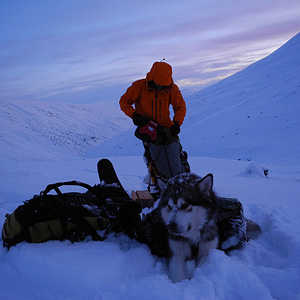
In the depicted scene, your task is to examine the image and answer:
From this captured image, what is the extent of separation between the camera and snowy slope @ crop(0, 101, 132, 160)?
2398 centimetres

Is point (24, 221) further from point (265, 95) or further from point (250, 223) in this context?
point (265, 95)

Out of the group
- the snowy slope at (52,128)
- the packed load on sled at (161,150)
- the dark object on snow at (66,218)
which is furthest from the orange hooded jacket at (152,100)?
the snowy slope at (52,128)

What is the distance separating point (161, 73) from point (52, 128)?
35026 millimetres

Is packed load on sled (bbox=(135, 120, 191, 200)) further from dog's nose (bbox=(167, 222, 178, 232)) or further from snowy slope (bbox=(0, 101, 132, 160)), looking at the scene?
snowy slope (bbox=(0, 101, 132, 160))

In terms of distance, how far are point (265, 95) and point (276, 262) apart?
72.1 feet

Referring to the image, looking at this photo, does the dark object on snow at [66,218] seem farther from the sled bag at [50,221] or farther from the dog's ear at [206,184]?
the dog's ear at [206,184]

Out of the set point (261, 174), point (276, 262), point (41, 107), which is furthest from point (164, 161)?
A: point (41, 107)

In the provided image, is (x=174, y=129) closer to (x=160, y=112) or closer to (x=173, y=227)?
(x=160, y=112)

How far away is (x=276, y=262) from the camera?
2334mm

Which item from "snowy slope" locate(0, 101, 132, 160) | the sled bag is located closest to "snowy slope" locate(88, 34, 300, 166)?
"snowy slope" locate(0, 101, 132, 160)

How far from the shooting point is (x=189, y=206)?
2.46m

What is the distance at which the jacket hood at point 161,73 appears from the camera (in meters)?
4.06

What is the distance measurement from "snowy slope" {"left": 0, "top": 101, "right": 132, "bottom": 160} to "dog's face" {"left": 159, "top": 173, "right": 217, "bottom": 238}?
18.2m

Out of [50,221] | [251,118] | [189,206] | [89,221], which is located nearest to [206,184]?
[189,206]
